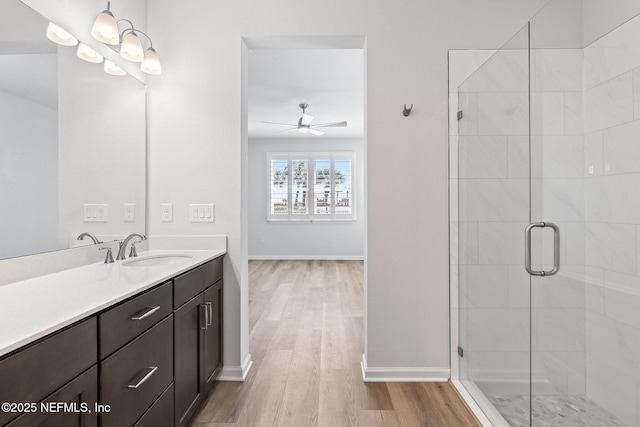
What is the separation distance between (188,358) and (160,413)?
32 centimetres

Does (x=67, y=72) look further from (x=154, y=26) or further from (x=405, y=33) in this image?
(x=405, y=33)

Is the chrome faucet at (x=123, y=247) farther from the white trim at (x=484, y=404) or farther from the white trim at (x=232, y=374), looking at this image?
the white trim at (x=484, y=404)

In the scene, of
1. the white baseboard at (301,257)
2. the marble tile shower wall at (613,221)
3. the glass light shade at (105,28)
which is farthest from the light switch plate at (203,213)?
the white baseboard at (301,257)

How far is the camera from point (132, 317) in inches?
49.2

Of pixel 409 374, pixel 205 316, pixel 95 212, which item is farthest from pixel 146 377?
pixel 409 374

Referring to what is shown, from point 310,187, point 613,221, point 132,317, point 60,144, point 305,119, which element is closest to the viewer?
point 132,317

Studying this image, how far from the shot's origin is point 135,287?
129cm

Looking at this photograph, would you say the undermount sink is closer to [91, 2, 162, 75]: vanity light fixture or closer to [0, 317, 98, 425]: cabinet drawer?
[0, 317, 98, 425]: cabinet drawer

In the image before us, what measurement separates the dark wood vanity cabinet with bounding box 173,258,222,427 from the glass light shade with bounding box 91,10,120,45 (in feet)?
4.53

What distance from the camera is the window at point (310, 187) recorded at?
7.33 meters

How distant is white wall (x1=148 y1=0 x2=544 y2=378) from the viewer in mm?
2262

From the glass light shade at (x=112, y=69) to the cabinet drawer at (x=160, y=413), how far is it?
5.95ft

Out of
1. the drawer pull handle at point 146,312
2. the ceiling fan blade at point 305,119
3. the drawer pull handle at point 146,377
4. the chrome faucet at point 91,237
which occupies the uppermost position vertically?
the ceiling fan blade at point 305,119

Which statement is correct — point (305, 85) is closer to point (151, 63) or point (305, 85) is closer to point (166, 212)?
point (151, 63)
